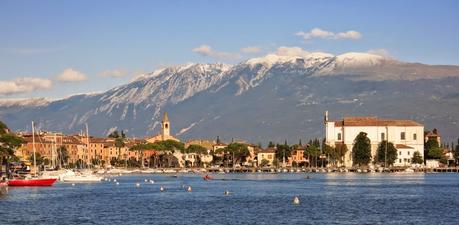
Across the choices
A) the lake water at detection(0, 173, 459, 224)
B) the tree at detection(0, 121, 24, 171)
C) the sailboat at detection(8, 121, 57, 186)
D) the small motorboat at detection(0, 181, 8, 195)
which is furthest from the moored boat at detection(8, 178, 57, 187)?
the lake water at detection(0, 173, 459, 224)

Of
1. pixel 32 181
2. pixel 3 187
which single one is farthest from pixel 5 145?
pixel 3 187

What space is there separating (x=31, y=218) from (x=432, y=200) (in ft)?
124

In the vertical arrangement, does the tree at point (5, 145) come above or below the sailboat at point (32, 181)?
above

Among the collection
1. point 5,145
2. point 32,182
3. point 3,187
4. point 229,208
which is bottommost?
point 229,208

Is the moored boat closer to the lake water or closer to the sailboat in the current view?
the sailboat

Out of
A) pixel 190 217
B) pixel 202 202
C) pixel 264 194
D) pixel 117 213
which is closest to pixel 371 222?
pixel 190 217

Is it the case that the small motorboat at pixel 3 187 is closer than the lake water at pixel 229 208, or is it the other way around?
the lake water at pixel 229 208

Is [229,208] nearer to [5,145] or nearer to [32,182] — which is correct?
[32,182]

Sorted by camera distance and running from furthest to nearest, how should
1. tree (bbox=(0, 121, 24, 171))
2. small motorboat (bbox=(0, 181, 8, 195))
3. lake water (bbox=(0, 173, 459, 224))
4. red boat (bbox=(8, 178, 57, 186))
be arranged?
tree (bbox=(0, 121, 24, 171)) → red boat (bbox=(8, 178, 57, 186)) → small motorboat (bbox=(0, 181, 8, 195)) → lake water (bbox=(0, 173, 459, 224))

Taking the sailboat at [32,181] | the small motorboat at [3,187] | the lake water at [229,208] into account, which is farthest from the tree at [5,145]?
the lake water at [229,208]

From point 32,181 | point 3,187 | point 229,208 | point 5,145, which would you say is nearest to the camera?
point 229,208

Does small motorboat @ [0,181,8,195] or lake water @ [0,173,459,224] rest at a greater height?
small motorboat @ [0,181,8,195]

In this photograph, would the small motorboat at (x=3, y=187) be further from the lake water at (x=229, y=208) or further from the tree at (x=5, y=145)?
the tree at (x=5, y=145)

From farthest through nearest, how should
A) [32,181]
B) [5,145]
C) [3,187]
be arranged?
1. [5,145]
2. [32,181]
3. [3,187]
